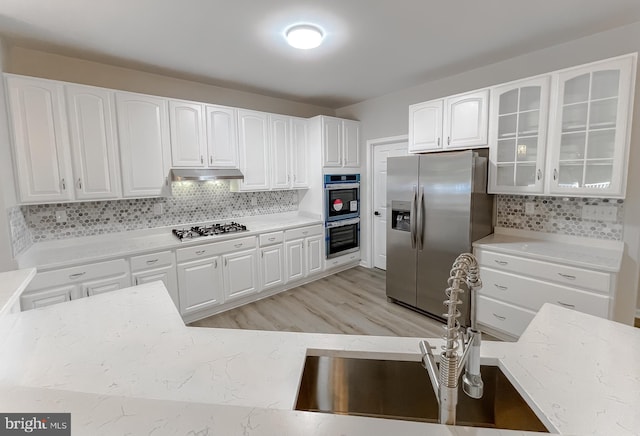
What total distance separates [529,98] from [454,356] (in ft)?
9.08

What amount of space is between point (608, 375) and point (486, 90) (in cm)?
263

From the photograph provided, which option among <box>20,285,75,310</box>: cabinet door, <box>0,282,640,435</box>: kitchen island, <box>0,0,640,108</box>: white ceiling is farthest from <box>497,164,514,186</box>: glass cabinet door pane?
<box>20,285,75,310</box>: cabinet door

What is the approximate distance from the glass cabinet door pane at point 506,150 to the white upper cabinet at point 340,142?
6.95ft

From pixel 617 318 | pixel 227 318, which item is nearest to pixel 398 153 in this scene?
pixel 617 318

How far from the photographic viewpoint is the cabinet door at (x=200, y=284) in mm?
2975

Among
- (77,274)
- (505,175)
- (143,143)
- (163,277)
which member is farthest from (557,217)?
(77,274)

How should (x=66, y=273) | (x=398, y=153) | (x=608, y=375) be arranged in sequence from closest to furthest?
(x=608, y=375), (x=66, y=273), (x=398, y=153)

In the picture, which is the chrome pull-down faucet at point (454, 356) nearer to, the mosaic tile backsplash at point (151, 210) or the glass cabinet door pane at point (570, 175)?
the glass cabinet door pane at point (570, 175)

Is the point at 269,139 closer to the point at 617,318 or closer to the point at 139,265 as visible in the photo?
the point at 139,265

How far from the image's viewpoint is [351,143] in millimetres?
4508

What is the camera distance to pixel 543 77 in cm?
247

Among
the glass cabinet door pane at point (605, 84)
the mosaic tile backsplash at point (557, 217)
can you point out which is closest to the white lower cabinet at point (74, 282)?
the mosaic tile backsplash at point (557, 217)

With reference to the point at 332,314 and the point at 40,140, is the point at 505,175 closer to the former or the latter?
the point at 332,314

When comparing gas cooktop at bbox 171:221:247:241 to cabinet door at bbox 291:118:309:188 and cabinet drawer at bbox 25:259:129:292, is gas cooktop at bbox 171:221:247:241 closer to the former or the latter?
cabinet drawer at bbox 25:259:129:292
